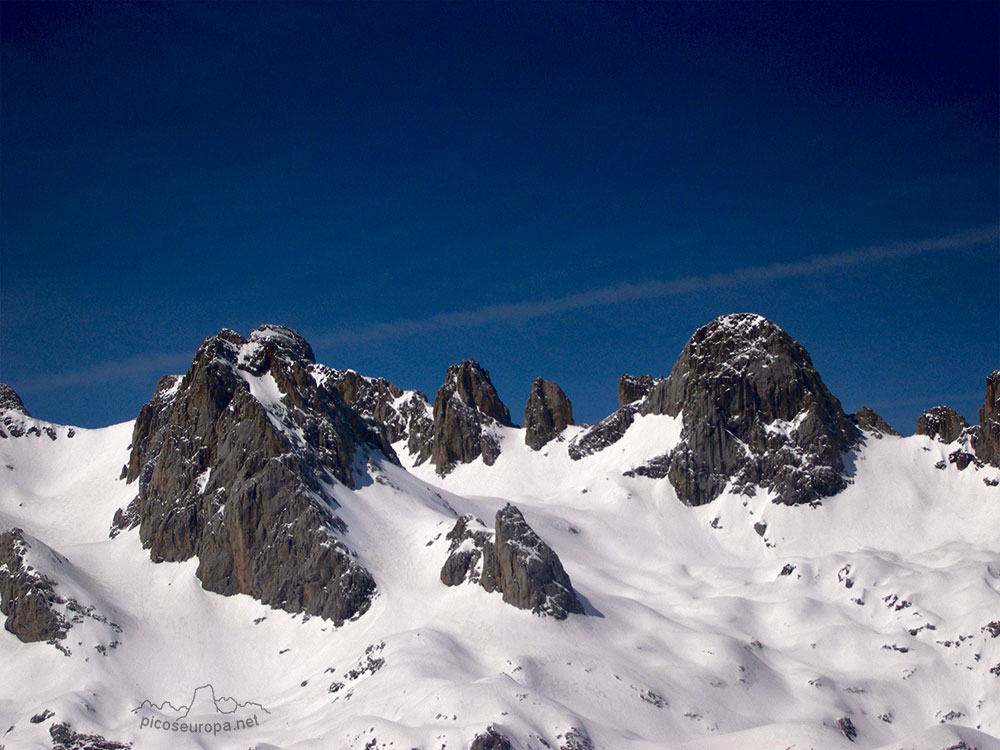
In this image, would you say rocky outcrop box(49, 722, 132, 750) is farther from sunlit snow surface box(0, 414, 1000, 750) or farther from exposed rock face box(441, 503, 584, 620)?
exposed rock face box(441, 503, 584, 620)

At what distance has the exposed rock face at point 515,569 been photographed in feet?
533

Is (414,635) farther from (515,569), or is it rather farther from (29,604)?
(29,604)

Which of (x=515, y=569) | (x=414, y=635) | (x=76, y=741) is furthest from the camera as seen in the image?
(x=515, y=569)

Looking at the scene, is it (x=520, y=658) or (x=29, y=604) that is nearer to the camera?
(x=520, y=658)

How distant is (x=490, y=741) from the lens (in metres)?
124

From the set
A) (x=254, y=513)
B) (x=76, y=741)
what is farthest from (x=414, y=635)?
(x=76, y=741)

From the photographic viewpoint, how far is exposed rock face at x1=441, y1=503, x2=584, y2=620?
16250cm

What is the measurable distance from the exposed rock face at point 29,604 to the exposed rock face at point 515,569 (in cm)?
5763

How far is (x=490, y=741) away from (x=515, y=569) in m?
41.6

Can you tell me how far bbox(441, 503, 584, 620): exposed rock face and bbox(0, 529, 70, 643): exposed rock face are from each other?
57627mm

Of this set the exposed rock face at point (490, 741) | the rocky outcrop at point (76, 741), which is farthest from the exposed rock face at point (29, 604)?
the exposed rock face at point (490, 741)

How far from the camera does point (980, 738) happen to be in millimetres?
127688

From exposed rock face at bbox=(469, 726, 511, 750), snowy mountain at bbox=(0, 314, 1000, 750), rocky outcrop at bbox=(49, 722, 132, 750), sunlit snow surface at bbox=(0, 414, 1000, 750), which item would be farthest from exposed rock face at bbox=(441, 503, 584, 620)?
rocky outcrop at bbox=(49, 722, 132, 750)

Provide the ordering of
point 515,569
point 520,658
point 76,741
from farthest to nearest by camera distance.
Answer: point 515,569, point 520,658, point 76,741
